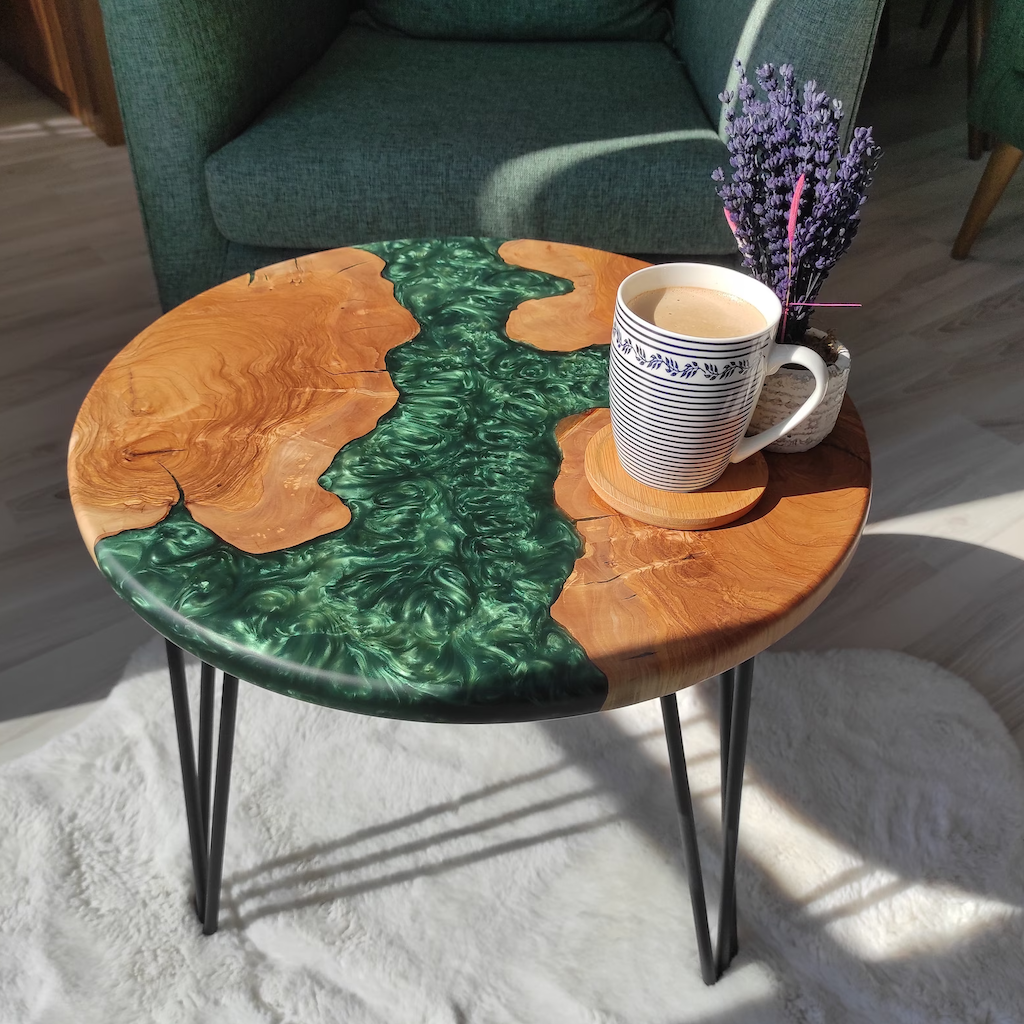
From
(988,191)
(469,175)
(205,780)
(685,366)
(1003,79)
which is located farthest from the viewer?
(988,191)

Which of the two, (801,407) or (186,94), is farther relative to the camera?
(186,94)

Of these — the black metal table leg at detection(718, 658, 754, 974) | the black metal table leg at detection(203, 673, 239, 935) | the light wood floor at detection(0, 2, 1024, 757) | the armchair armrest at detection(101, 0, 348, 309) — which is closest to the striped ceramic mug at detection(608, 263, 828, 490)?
the black metal table leg at detection(718, 658, 754, 974)

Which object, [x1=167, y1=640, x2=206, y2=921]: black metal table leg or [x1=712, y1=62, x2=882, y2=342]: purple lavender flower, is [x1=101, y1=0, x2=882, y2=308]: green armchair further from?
[x1=167, y1=640, x2=206, y2=921]: black metal table leg

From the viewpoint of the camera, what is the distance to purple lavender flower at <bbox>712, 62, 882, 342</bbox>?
2.03 feet

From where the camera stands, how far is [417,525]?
0.68 metres

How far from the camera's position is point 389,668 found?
0.58 meters

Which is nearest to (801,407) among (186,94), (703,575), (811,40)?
(703,575)

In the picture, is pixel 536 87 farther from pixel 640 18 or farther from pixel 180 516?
pixel 180 516

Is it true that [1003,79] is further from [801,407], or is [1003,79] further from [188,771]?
[188,771]

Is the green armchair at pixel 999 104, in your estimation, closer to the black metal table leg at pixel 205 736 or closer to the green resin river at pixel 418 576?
the green resin river at pixel 418 576

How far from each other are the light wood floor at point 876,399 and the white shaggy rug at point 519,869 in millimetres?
120

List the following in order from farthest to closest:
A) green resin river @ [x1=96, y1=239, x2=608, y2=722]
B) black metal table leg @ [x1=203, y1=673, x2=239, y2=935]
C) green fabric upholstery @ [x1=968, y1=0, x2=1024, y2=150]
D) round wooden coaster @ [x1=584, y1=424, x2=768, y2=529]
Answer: green fabric upholstery @ [x1=968, y1=0, x2=1024, y2=150] → black metal table leg @ [x1=203, y1=673, x2=239, y2=935] → round wooden coaster @ [x1=584, y1=424, x2=768, y2=529] → green resin river @ [x1=96, y1=239, x2=608, y2=722]

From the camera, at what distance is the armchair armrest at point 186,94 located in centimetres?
135

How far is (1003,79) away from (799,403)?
1.75m
